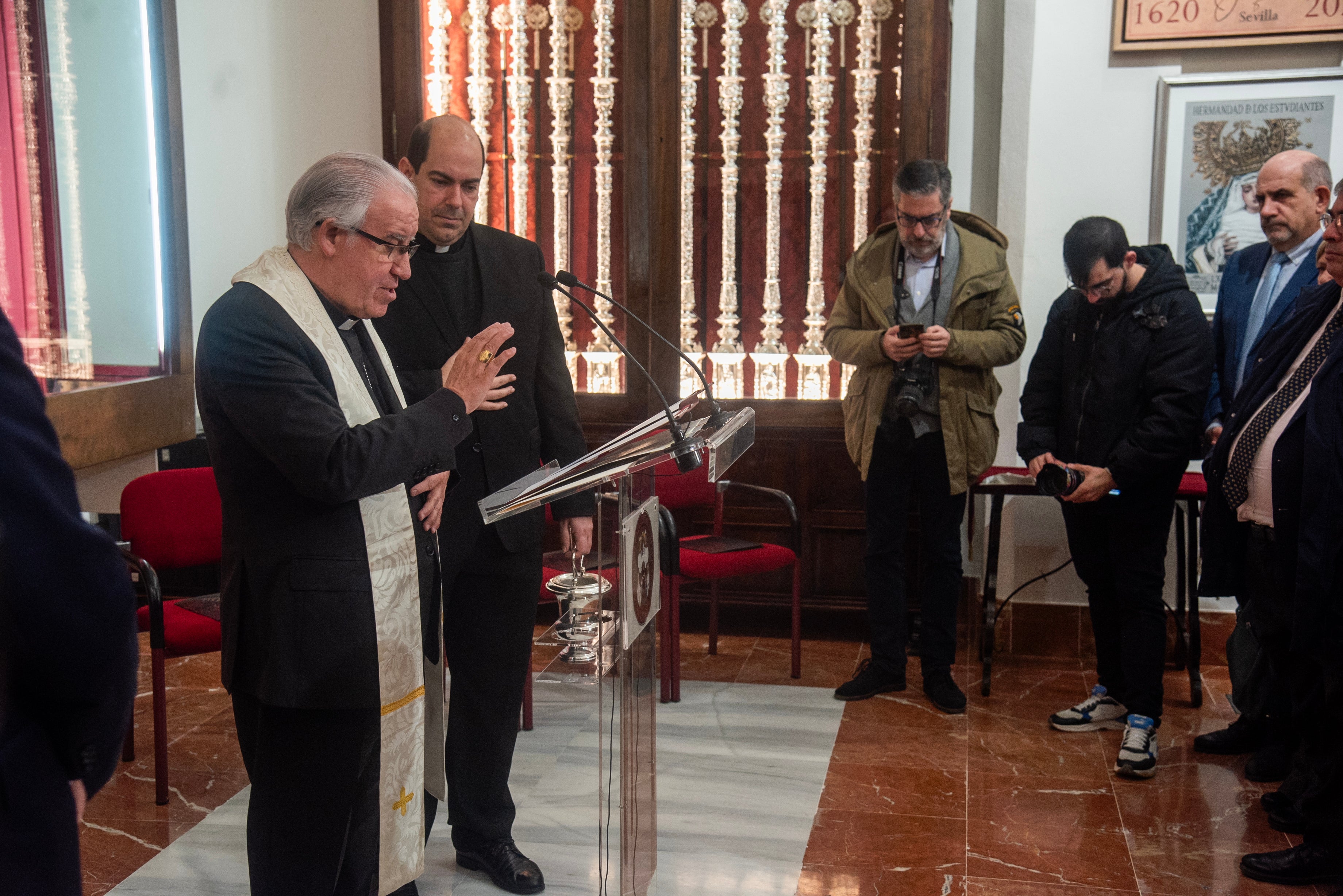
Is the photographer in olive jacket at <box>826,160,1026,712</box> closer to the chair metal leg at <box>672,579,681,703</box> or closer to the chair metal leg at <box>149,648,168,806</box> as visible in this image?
the chair metal leg at <box>672,579,681,703</box>

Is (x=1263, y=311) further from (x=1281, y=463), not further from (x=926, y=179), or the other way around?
(x=926, y=179)

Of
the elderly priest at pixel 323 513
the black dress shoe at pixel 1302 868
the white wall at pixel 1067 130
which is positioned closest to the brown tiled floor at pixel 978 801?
the black dress shoe at pixel 1302 868

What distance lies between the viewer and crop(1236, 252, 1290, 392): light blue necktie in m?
3.15

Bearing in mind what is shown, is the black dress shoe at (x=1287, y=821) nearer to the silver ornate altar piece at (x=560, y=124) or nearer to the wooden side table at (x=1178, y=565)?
the wooden side table at (x=1178, y=565)

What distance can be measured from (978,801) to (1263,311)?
61.6 inches

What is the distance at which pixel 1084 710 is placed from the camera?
335cm

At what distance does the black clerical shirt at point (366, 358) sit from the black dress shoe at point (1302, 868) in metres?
2.06

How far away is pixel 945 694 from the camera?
11.4 ft

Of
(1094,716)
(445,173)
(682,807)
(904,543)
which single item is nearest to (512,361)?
(445,173)

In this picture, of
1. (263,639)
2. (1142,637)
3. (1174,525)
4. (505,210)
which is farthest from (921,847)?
(505,210)

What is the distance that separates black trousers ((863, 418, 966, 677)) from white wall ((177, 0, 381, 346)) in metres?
2.32

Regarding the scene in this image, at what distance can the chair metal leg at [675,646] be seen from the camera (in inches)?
140

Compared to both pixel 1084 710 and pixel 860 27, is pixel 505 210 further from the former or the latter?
pixel 1084 710

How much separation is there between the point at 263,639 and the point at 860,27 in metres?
3.25
